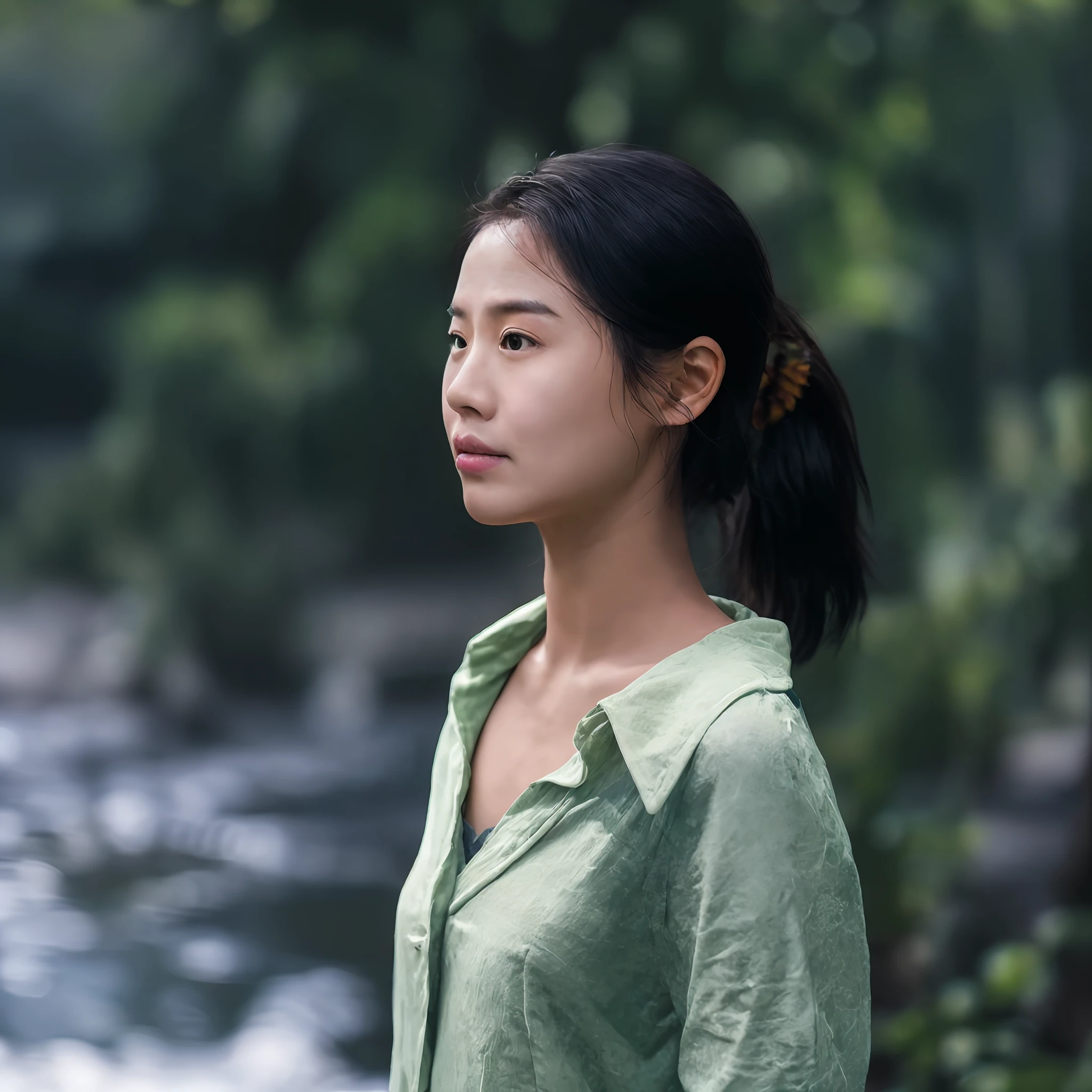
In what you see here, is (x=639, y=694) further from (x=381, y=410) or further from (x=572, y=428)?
(x=381, y=410)

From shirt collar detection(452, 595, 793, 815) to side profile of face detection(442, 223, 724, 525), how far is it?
119 millimetres

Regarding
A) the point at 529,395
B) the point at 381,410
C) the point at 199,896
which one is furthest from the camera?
the point at 381,410

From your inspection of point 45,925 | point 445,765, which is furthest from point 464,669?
point 45,925

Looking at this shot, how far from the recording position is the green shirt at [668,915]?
0.65 m

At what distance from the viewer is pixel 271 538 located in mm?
3092

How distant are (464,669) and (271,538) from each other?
2.24m

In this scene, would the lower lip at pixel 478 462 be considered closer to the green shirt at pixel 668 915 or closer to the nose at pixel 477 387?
the nose at pixel 477 387

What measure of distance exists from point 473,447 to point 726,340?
0.17 meters

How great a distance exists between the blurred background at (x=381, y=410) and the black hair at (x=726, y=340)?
6.63ft

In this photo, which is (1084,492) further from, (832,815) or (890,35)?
(832,815)

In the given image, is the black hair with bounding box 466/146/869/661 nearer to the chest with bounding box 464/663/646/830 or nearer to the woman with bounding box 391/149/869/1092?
the woman with bounding box 391/149/869/1092

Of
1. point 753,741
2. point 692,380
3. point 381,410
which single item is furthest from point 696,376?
point 381,410

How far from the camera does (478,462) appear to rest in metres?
0.77

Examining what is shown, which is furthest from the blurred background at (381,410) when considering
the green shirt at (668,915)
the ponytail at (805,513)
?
the green shirt at (668,915)
